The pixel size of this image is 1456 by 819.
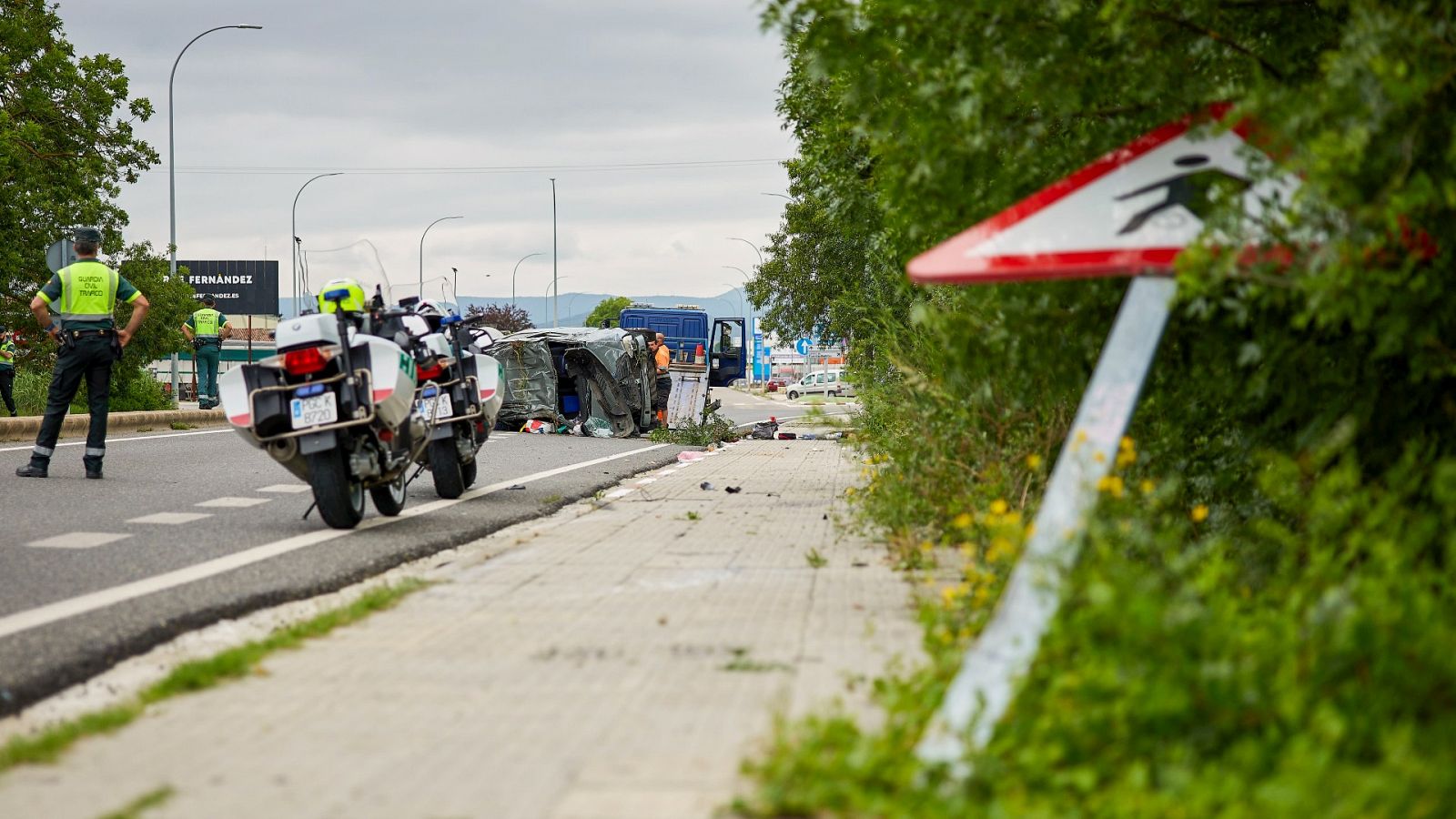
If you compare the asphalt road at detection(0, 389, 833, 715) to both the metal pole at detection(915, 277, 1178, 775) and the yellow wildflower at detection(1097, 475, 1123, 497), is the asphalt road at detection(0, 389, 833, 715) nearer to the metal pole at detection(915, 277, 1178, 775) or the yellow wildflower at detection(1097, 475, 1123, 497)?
the metal pole at detection(915, 277, 1178, 775)

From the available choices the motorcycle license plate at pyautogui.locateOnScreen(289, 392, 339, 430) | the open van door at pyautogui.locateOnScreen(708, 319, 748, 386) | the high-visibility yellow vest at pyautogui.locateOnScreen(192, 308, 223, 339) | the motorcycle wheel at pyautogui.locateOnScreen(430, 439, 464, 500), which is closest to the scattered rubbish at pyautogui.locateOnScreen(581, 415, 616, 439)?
the high-visibility yellow vest at pyautogui.locateOnScreen(192, 308, 223, 339)

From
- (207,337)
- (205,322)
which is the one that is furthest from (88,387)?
(207,337)

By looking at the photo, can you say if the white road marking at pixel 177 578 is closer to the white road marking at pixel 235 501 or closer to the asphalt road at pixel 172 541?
the asphalt road at pixel 172 541

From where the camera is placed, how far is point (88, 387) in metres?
12.7

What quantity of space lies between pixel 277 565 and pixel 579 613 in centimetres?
243

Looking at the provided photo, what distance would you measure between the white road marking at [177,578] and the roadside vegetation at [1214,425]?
11.1 ft

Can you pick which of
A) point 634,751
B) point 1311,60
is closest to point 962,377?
point 1311,60

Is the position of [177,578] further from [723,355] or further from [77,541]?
[723,355]

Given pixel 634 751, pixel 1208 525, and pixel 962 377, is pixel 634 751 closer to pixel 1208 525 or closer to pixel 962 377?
pixel 962 377

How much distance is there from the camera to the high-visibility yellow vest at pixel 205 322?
28.1 metres

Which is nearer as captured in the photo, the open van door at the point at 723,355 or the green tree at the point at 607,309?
the open van door at the point at 723,355

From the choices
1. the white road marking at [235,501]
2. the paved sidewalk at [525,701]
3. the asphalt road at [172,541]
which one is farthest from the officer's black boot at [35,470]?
the paved sidewalk at [525,701]

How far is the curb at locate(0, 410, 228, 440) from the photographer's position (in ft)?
58.1

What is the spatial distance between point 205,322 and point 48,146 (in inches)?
158
